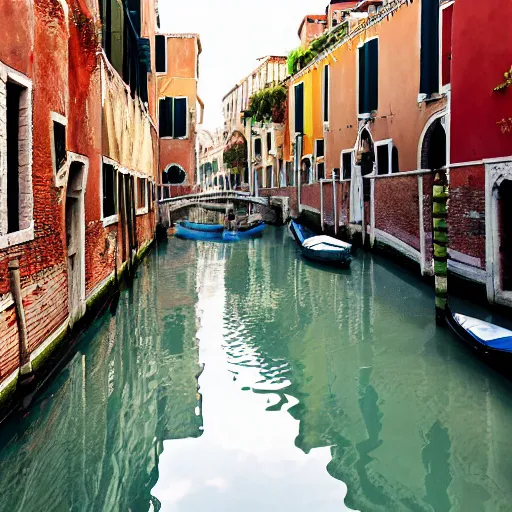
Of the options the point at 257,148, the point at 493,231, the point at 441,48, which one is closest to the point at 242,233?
the point at 441,48

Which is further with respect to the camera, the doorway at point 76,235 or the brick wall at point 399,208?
the brick wall at point 399,208

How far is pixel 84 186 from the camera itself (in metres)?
5.92

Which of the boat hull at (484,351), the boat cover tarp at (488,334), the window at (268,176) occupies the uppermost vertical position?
the window at (268,176)

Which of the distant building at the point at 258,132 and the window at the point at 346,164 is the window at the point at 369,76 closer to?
the window at the point at 346,164

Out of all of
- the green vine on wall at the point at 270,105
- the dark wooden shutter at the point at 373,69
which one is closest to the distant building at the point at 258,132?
the green vine on wall at the point at 270,105

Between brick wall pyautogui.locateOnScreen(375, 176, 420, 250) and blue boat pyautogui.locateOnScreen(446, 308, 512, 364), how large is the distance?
463cm

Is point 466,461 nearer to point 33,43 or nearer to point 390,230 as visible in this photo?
point 33,43

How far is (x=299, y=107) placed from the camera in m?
19.3

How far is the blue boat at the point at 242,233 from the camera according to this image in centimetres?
1802

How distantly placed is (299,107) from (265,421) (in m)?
16.6

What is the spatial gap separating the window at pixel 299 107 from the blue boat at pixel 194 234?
4527mm

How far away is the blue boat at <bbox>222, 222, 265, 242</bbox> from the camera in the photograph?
1802 centimetres

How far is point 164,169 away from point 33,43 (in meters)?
17.0

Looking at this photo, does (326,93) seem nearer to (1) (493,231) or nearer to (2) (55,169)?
(1) (493,231)
